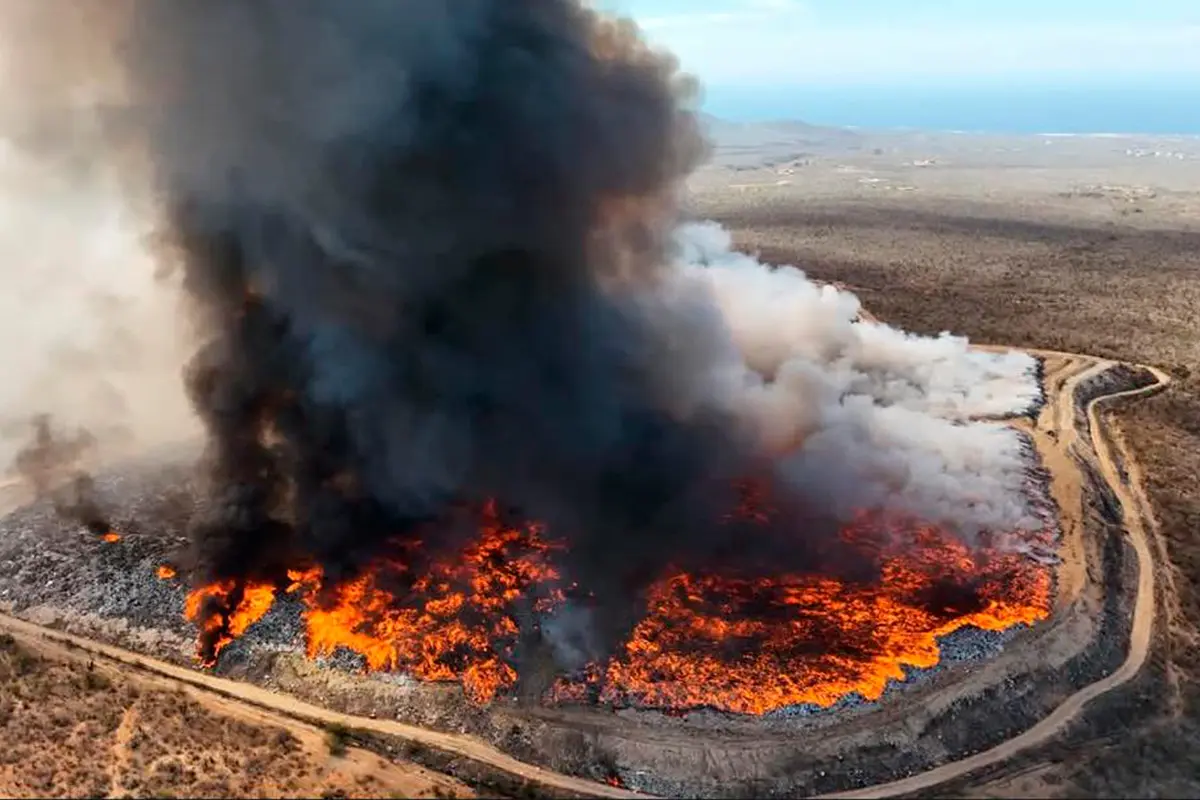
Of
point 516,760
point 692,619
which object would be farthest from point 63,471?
point 692,619

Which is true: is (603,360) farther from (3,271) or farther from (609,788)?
(3,271)

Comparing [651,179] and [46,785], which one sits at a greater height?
[651,179]

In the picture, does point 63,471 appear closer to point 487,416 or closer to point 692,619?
point 487,416

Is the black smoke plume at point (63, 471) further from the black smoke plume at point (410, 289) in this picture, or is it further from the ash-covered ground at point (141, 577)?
the black smoke plume at point (410, 289)

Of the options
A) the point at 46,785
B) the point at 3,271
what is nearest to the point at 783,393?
the point at 46,785

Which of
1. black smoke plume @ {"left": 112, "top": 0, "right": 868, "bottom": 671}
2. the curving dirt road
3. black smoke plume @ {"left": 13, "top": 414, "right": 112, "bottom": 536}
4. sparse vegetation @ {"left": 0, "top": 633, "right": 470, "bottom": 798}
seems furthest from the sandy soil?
black smoke plume @ {"left": 112, "top": 0, "right": 868, "bottom": 671}

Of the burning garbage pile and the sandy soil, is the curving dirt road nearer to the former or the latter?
the sandy soil
